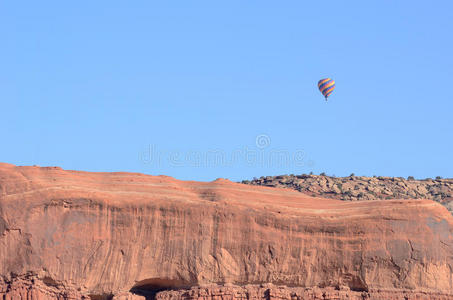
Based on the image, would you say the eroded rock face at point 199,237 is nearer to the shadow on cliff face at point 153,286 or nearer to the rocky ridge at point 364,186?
the shadow on cliff face at point 153,286

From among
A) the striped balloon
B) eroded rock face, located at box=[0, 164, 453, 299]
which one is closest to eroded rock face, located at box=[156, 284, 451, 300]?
eroded rock face, located at box=[0, 164, 453, 299]

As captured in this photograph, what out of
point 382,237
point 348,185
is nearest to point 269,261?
point 382,237

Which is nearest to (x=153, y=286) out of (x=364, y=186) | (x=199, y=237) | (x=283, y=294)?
(x=199, y=237)

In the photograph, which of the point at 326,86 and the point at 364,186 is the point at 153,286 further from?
the point at 326,86

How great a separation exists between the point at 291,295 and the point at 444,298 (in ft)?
19.5

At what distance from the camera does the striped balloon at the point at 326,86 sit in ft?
241

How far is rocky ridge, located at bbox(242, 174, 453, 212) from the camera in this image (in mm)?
63000

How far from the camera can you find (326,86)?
73.8 m

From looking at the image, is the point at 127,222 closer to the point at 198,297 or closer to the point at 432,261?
the point at 198,297

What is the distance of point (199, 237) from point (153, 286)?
8.58ft

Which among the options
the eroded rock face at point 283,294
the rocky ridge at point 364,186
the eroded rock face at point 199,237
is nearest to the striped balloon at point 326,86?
the rocky ridge at point 364,186

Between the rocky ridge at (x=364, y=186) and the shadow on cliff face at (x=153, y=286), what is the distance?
2436cm

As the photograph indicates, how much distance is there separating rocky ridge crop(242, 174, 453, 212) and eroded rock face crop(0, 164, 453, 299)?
21.1 metres

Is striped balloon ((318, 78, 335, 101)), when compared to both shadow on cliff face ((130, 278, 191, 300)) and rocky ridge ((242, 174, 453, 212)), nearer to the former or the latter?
rocky ridge ((242, 174, 453, 212))
